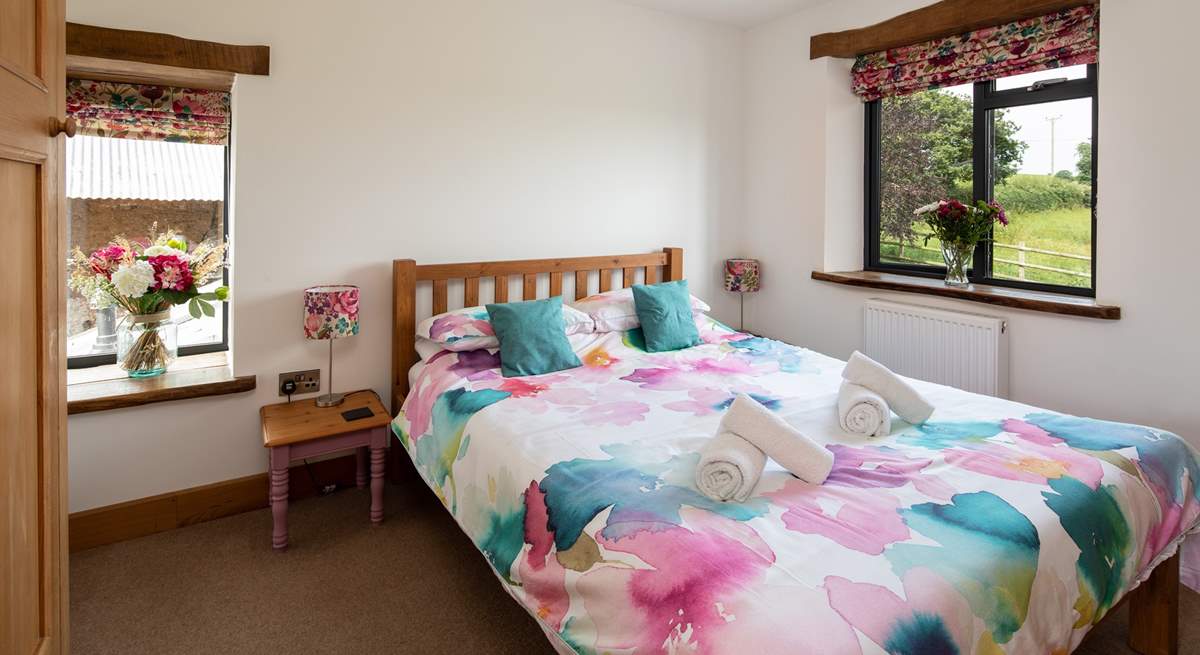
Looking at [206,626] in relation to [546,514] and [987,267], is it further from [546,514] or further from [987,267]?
[987,267]

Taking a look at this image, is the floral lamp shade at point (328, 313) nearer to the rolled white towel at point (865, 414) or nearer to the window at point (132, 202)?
the window at point (132, 202)

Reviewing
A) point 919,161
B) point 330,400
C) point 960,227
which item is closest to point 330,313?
point 330,400

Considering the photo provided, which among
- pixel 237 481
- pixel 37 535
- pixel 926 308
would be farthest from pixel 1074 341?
pixel 237 481

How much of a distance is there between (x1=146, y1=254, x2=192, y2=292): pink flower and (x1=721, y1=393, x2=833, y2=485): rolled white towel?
7.60ft

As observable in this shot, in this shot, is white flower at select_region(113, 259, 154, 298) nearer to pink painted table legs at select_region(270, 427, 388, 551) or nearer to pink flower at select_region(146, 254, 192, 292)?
pink flower at select_region(146, 254, 192, 292)

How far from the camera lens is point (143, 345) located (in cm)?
271

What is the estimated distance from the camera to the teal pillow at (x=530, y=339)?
2746mm

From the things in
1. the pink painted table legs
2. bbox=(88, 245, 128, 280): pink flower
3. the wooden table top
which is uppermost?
bbox=(88, 245, 128, 280): pink flower

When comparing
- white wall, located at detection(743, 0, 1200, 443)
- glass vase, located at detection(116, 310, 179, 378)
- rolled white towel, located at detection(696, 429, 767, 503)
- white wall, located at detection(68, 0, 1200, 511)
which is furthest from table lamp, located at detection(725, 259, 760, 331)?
glass vase, located at detection(116, 310, 179, 378)

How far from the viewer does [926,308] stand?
3270 mm

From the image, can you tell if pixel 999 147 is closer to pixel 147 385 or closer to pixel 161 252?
pixel 161 252

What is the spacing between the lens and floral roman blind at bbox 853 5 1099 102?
2.71m

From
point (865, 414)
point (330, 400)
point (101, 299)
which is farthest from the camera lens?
point (330, 400)

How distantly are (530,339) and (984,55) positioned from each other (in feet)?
8.11
